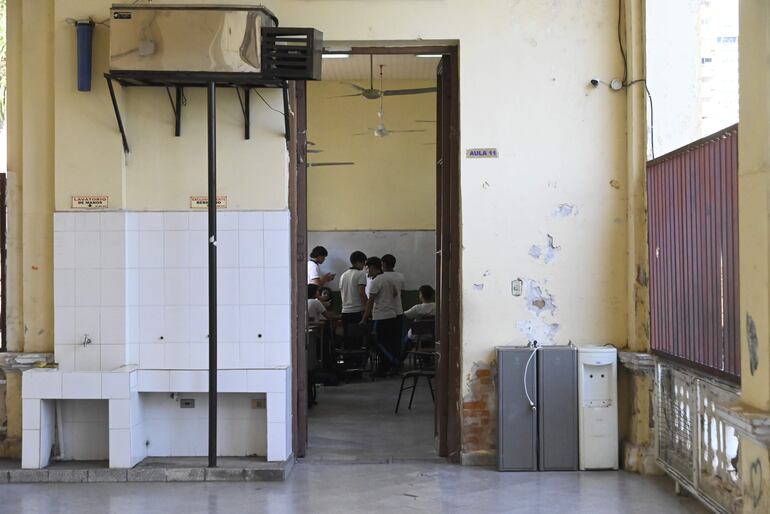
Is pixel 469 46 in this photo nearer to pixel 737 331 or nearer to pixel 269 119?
pixel 269 119

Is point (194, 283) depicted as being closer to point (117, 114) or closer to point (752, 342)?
point (117, 114)

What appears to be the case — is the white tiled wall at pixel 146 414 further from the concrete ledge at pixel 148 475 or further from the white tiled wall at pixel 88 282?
the white tiled wall at pixel 88 282

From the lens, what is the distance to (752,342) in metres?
3.80

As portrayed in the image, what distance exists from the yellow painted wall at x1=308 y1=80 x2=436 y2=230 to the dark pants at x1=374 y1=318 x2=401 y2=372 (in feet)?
7.76

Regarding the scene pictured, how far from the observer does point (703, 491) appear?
16.2ft

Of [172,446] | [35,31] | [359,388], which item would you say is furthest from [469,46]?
[359,388]

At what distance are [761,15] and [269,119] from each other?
11.8 feet

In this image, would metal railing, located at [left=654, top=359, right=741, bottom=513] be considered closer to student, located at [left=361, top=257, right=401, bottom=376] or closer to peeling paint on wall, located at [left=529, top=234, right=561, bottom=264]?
peeling paint on wall, located at [left=529, top=234, right=561, bottom=264]

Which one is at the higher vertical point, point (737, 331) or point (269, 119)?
point (269, 119)

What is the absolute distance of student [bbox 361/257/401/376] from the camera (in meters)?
10.8

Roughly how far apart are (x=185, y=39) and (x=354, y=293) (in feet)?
19.4

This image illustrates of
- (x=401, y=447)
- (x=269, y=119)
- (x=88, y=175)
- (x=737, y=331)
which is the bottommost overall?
(x=401, y=447)

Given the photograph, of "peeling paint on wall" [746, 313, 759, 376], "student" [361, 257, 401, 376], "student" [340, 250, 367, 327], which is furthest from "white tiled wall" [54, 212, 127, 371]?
"student" [340, 250, 367, 327]

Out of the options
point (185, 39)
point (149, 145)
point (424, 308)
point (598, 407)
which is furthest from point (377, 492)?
point (424, 308)
